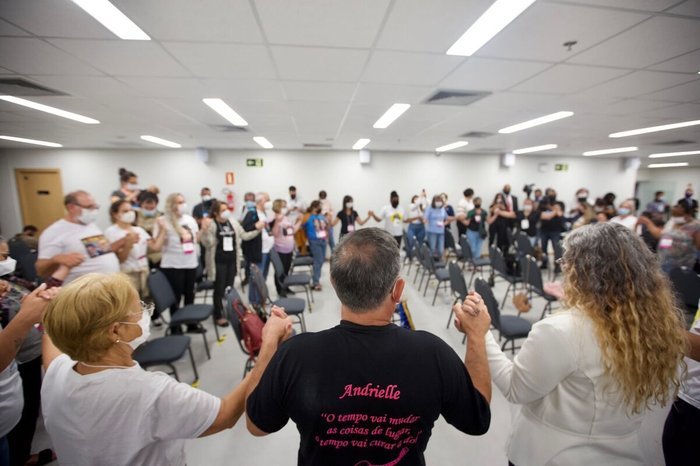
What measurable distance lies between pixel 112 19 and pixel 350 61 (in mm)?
1661

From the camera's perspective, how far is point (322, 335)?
0.80 metres

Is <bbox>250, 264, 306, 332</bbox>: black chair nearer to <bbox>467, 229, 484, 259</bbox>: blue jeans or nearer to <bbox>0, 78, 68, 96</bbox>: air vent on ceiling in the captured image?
<bbox>0, 78, 68, 96</bbox>: air vent on ceiling

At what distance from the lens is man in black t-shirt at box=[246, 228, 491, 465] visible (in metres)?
0.74

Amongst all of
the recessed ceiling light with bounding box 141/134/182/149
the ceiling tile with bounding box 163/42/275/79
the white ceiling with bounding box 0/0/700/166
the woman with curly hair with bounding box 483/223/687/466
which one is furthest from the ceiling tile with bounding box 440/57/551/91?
the recessed ceiling light with bounding box 141/134/182/149

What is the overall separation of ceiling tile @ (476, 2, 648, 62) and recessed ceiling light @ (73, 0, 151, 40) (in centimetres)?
251

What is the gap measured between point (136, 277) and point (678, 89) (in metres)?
6.42

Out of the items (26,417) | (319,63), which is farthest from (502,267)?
(26,417)

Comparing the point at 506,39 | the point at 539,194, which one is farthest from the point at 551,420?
the point at 539,194

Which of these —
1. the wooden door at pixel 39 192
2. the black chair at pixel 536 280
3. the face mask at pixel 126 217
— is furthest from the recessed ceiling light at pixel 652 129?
the wooden door at pixel 39 192

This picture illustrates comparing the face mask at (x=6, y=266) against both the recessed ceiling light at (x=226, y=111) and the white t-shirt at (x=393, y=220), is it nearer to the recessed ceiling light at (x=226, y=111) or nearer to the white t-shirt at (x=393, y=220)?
the recessed ceiling light at (x=226, y=111)

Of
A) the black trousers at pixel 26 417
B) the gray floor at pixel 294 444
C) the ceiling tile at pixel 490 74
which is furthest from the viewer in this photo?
the ceiling tile at pixel 490 74

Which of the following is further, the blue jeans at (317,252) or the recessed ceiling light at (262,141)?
the recessed ceiling light at (262,141)

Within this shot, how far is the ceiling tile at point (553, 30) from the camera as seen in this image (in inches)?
65.1

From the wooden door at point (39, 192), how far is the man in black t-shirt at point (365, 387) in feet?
34.3
